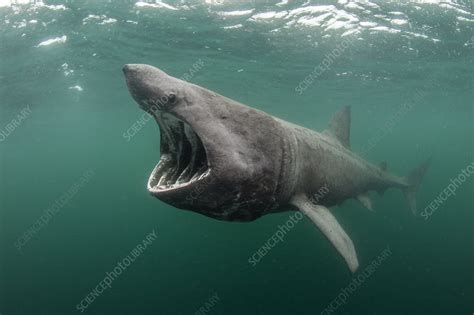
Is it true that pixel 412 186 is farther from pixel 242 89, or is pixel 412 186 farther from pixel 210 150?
pixel 242 89

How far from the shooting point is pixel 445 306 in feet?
51.3

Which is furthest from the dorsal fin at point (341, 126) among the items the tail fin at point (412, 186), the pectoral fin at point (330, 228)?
the tail fin at point (412, 186)

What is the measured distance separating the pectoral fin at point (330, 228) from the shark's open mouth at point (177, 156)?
6.09 ft

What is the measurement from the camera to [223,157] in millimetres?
3994

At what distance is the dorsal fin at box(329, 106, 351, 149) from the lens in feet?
32.8

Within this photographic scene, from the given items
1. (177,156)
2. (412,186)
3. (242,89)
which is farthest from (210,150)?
(242,89)

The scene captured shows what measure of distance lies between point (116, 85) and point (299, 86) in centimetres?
1730

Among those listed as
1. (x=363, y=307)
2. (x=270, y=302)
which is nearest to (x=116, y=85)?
(x=270, y=302)

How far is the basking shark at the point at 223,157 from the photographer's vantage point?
3969 mm

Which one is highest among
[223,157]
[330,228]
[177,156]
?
[223,157]

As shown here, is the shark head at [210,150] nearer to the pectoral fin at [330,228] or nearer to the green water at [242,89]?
the pectoral fin at [330,228]

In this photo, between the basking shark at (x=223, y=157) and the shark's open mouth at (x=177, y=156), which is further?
the shark's open mouth at (x=177, y=156)

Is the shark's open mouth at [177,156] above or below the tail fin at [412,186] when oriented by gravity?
above

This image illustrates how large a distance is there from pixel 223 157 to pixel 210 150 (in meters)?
0.18
